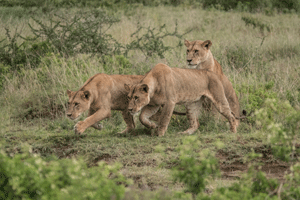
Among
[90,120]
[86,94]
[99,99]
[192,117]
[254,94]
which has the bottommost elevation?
[192,117]

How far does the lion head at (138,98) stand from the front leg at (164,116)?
0.41m

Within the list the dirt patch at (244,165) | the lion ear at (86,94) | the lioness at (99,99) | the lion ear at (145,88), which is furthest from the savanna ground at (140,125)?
the lion ear at (145,88)

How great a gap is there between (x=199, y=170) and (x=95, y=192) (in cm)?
85

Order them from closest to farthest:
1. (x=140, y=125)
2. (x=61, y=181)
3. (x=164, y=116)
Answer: (x=61, y=181)
(x=164, y=116)
(x=140, y=125)

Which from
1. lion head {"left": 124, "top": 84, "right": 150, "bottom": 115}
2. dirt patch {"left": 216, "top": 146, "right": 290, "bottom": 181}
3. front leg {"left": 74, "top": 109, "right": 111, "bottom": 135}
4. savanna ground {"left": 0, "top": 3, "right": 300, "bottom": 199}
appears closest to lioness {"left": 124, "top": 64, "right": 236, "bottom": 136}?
lion head {"left": 124, "top": 84, "right": 150, "bottom": 115}

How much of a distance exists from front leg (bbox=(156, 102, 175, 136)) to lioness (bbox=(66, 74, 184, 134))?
486 millimetres

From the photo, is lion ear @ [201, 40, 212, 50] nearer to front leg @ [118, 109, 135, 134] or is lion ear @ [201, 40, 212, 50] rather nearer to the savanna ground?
the savanna ground

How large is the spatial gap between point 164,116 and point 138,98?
608 millimetres

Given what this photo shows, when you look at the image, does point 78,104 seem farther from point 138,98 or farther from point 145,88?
point 145,88

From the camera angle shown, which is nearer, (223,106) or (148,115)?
(148,115)

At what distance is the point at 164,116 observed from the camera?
6.33 metres

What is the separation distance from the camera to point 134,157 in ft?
17.6

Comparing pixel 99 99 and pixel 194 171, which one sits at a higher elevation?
pixel 194 171

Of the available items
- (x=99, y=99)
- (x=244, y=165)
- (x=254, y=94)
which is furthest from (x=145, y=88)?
(x=254, y=94)
